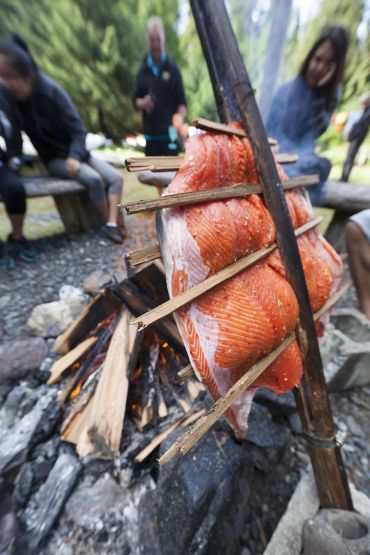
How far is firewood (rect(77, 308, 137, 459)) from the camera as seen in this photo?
1.51 metres

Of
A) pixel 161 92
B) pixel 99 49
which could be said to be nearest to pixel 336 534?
pixel 161 92

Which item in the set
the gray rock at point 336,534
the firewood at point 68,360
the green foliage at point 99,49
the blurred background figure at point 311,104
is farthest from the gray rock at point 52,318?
the green foliage at point 99,49

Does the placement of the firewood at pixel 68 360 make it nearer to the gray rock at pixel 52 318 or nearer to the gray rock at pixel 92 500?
the gray rock at pixel 52 318

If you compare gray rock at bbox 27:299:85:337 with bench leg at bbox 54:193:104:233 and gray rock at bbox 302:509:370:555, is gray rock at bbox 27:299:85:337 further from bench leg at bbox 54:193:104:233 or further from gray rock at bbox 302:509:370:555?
bench leg at bbox 54:193:104:233

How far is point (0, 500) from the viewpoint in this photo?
4.27 ft

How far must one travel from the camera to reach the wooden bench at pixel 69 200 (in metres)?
3.69

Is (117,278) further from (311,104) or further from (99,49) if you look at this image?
(99,49)

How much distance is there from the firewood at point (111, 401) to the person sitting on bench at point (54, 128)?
9.43 feet

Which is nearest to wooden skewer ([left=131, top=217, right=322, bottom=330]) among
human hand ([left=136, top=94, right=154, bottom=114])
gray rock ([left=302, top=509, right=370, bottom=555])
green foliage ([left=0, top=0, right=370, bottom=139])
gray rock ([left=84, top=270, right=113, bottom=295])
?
gray rock ([left=302, top=509, right=370, bottom=555])

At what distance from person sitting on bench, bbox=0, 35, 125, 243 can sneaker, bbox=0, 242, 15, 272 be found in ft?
4.91

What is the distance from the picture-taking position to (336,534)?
112 cm

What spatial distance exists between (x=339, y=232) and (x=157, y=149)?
3.11 m

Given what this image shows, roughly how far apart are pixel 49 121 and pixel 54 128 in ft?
0.33

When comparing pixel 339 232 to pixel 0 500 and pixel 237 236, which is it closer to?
pixel 237 236
